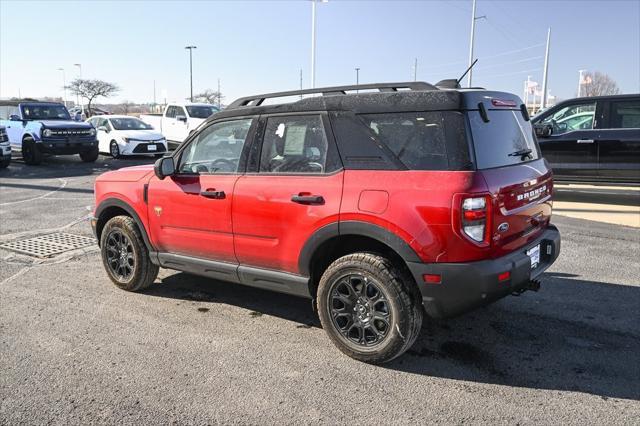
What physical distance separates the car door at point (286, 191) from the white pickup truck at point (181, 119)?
15.4 meters

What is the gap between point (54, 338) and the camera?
13.0ft

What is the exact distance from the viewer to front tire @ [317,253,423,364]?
3.34 m

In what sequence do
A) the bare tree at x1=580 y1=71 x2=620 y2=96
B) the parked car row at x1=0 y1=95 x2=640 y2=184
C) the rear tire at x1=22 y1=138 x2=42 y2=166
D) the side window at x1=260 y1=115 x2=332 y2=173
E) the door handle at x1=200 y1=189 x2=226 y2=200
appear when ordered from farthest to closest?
1. the bare tree at x1=580 y1=71 x2=620 y2=96
2. the rear tire at x1=22 y1=138 x2=42 y2=166
3. the parked car row at x1=0 y1=95 x2=640 y2=184
4. the door handle at x1=200 y1=189 x2=226 y2=200
5. the side window at x1=260 y1=115 x2=332 y2=173

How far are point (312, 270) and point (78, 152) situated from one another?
15.3 metres

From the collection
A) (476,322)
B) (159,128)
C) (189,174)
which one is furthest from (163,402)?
(159,128)

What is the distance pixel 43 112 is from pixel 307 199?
16.3m

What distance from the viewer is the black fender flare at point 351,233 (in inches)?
128

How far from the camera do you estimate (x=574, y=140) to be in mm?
9609

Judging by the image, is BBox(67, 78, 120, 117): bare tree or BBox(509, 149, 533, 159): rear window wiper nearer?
BBox(509, 149, 533, 159): rear window wiper

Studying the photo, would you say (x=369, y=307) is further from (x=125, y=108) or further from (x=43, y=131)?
(x=125, y=108)

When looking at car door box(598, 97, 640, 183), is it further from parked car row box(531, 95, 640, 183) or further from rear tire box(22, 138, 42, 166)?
rear tire box(22, 138, 42, 166)

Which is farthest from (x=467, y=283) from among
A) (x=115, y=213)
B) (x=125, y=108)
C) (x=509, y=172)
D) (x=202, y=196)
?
(x=125, y=108)

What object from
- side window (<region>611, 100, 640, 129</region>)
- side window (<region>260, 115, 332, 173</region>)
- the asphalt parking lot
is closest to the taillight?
the asphalt parking lot

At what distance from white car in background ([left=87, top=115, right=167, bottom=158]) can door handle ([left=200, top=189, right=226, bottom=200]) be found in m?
14.8
